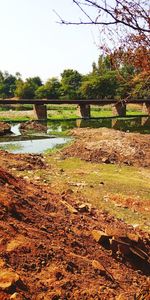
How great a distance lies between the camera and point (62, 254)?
6.03 m

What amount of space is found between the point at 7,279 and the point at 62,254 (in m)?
1.44

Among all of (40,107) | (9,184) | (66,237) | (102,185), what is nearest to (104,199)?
(102,185)

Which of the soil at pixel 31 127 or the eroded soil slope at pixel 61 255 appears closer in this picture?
the eroded soil slope at pixel 61 255

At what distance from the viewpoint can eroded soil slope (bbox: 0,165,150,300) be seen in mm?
5098

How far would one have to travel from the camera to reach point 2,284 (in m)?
4.61

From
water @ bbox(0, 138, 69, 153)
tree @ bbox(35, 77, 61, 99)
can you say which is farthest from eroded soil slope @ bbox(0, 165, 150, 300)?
tree @ bbox(35, 77, 61, 99)

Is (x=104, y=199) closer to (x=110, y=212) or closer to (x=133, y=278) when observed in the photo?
(x=110, y=212)

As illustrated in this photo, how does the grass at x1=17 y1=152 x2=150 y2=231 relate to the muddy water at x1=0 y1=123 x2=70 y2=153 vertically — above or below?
above

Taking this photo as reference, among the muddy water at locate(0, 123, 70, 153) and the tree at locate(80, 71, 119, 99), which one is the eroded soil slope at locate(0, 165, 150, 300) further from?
the tree at locate(80, 71, 119, 99)

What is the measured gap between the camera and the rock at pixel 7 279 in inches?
181

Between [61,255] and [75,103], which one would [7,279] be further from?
[75,103]

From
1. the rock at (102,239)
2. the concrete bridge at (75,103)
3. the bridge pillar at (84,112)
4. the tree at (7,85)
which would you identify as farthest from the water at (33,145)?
the tree at (7,85)

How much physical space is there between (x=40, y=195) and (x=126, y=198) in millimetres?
3768

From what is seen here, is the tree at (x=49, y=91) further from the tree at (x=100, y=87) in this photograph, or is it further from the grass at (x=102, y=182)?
the grass at (x=102, y=182)
